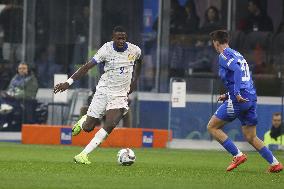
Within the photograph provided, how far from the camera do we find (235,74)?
1795cm

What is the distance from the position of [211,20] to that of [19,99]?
5189 millimetres

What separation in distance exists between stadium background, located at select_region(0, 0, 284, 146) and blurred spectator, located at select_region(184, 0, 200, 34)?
0.03 m

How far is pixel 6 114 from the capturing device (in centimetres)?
3016

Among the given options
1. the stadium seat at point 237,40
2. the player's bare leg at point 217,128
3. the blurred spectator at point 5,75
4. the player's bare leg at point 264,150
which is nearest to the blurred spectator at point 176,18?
the stadium seat at point 237,40

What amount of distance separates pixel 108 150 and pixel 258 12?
688 cm

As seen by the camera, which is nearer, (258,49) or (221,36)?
(221,36)

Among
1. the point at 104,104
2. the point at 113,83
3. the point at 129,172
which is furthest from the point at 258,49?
the point at 129,172

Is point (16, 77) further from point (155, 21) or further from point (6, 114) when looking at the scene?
point (155, 21)

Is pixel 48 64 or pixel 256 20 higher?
pixel 256 20

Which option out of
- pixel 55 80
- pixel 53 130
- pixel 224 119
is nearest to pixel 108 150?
pixel 53 130

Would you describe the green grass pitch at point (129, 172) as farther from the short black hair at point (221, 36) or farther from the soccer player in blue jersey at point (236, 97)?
the short black hair at point (221, 36)

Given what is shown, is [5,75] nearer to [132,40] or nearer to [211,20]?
[132,40]

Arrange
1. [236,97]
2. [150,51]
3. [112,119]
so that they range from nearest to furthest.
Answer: [236,97] < [112,119] < [150,51]

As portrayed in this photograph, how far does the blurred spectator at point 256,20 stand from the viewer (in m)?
30.0
